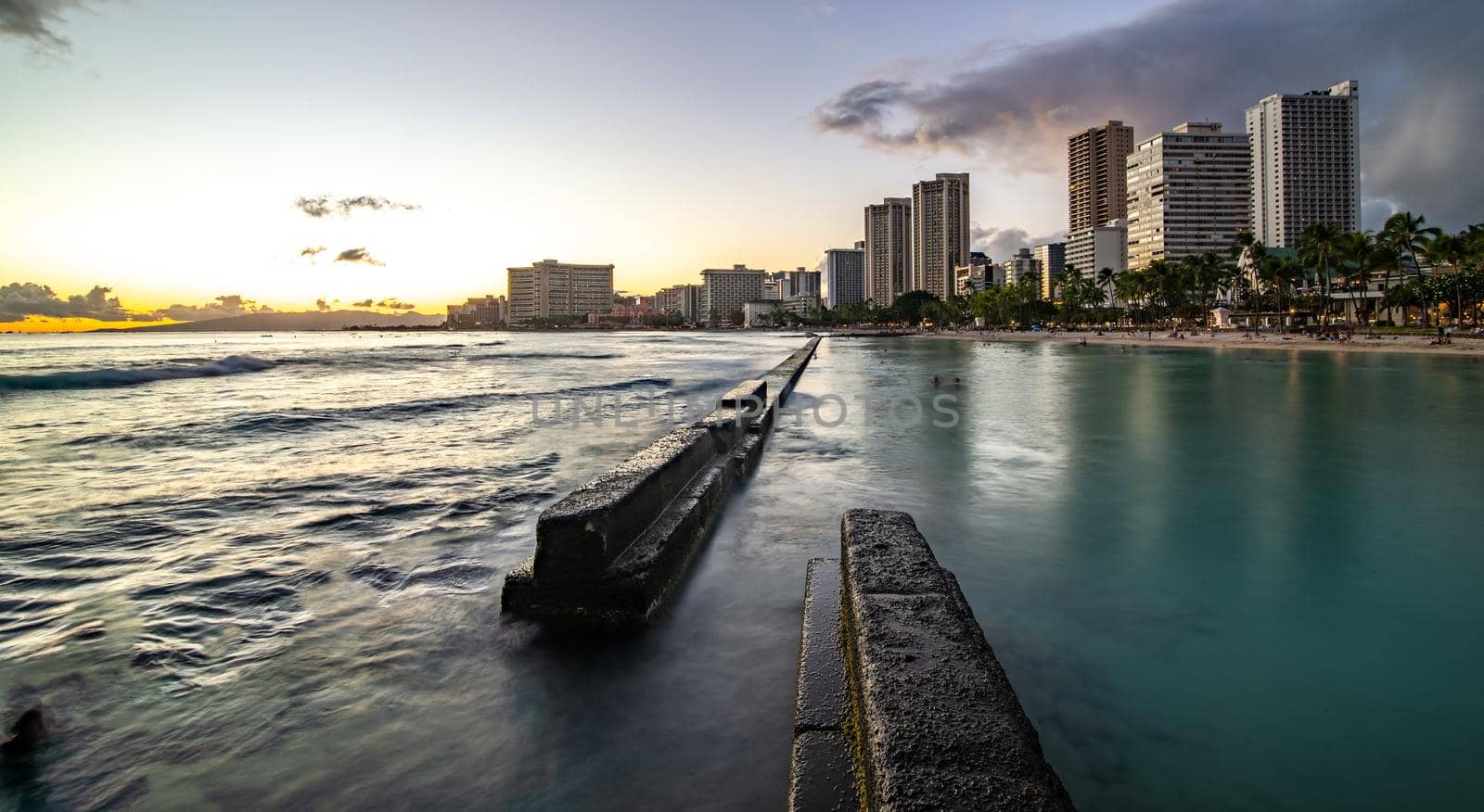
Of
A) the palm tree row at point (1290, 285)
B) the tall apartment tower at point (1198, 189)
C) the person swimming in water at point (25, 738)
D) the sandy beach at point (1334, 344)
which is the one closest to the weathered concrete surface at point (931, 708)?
the person swimming in water at point (25, 738)

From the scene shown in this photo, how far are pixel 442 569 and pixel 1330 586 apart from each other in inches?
252

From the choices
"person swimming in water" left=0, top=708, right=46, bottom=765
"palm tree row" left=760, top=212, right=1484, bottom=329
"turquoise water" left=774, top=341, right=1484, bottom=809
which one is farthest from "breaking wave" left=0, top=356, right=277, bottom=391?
"palm tree row" left=760, top=212, right=1484, bottom=329

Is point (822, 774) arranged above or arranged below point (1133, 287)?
below

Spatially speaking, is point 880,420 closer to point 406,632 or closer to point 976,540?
A: point 976,540

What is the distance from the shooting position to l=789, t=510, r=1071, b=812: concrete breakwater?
1855 millimetres

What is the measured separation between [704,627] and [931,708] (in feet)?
6.96

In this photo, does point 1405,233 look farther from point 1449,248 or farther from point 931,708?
point 931,708

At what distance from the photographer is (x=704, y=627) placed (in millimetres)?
4102

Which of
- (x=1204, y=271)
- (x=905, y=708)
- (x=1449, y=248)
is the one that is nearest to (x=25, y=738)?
(x=905, y=708)

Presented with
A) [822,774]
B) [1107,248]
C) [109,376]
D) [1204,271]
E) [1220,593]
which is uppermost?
[1107,248]

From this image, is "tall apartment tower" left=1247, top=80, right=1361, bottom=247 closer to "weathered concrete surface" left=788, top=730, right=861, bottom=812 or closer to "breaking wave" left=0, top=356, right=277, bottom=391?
"breaking wave" left=0, top=356, right=277, bottom=391

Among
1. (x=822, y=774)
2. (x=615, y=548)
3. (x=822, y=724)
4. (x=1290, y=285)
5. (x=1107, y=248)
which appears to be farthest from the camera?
(x=1107, y=248)

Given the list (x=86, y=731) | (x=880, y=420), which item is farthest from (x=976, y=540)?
(x=880, y=420)

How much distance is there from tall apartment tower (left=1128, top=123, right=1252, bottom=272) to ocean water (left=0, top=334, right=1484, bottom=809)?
156m
